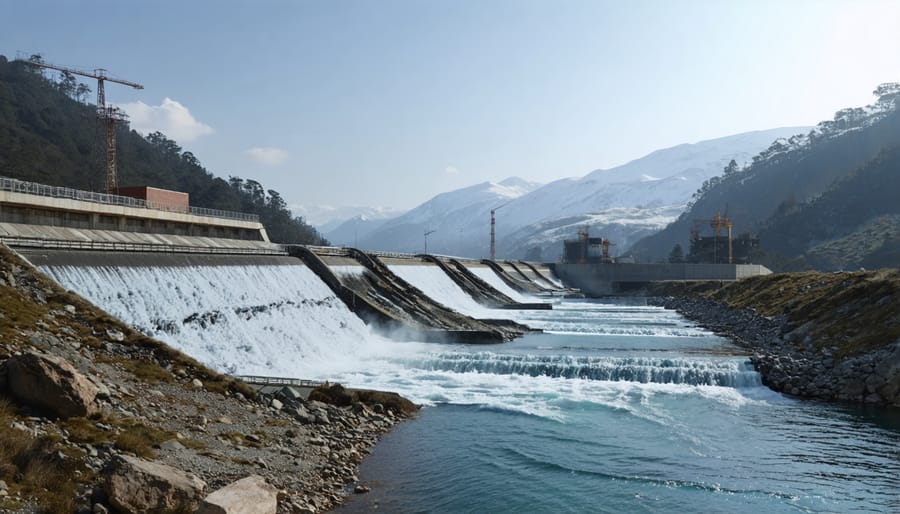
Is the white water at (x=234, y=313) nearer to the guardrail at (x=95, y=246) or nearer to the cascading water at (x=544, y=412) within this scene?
the cascading water at (x=544, y=412)

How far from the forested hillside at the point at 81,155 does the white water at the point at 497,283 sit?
43855 millimetres

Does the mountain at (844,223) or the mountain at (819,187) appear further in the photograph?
the mountain at (819,187)

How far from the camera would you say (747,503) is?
45.4ft

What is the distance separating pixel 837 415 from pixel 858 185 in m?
133

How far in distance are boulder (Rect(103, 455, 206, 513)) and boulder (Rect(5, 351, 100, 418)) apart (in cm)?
253

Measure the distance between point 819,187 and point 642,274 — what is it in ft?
392

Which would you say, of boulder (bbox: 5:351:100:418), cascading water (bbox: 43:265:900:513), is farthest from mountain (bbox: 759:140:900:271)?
boulder (bbox: 5:351:100:418)

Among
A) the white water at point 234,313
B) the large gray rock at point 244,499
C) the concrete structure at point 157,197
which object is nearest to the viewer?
the large gray rock at point 244,499

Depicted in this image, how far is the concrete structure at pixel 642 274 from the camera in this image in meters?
79.4

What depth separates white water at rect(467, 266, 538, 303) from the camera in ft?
236

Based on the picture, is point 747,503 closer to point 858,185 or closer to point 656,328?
point 656,328

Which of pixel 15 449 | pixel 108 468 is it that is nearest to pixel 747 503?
pixel 108 468

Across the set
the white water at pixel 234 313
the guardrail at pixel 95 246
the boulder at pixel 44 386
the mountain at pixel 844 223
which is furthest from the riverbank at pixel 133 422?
the mountain at pixel 844 223

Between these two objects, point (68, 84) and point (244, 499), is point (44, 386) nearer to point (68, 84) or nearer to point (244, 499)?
point (244, 499)
